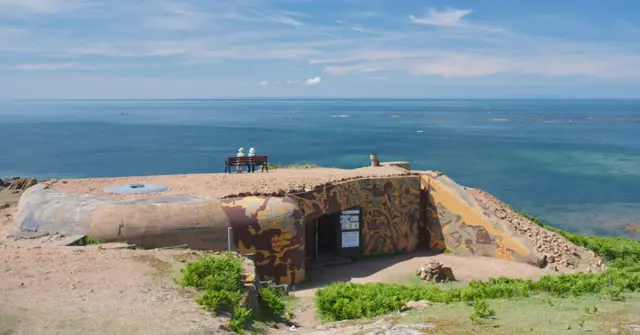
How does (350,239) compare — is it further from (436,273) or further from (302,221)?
(436,273)

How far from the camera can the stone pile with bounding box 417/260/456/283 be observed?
1847 cm

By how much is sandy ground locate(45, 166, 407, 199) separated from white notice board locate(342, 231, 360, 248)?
6.50 feet

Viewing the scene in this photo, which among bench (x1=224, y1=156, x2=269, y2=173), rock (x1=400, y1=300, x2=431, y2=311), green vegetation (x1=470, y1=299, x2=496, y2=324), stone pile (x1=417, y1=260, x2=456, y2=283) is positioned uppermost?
bench (x1=224, y1=156, x2=269, y2=173)

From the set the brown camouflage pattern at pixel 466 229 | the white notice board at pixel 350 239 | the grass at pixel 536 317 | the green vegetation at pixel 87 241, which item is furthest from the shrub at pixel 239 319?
the brown camouflage pattern at pixel 466 229

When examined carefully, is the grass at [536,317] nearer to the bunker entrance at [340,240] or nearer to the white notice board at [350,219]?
the bunker entrance at [340,240]

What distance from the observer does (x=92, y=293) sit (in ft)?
36.5

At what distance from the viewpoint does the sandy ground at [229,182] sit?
752 inches

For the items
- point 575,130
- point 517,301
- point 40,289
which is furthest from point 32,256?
point 575,130

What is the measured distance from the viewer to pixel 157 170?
175ft

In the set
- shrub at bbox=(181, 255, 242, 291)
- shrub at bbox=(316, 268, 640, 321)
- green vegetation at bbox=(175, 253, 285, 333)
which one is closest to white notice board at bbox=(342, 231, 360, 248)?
shrub at bbox=(316, 268, 640, 321)

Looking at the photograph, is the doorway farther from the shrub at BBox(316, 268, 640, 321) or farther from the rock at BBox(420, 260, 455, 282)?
the shrub at BBox(316, 268, 640, 321)

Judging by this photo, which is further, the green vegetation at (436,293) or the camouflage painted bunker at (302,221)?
the camouflage painted bunker at (302,221)

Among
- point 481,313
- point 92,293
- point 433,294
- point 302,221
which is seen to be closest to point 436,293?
point 433,294

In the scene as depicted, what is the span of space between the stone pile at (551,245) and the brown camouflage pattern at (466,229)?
1.39 feet
